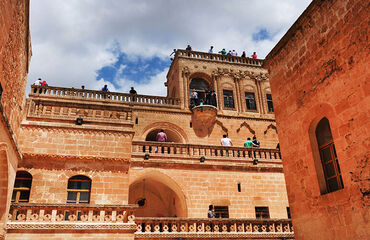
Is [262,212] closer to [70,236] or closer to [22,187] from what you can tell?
[70,236]

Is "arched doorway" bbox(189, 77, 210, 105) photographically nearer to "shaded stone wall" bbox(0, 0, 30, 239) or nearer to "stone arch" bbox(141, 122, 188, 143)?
"stone arch" bbox(141, 122, 188, 143)

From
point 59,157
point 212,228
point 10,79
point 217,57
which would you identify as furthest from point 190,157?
point 217,57

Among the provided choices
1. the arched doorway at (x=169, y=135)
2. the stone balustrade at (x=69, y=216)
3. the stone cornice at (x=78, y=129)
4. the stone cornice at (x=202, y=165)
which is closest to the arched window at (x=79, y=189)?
the stone balustrade at (x=69, y=216)

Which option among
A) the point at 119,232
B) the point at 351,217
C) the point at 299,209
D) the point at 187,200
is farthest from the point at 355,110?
the point at 187,200

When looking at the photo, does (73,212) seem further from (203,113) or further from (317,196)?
(203,113)

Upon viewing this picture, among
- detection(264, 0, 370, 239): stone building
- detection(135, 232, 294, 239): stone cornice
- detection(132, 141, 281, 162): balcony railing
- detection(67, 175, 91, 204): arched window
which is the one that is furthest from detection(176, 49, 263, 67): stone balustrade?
detection(135, 232, 294, 239): stone cornice

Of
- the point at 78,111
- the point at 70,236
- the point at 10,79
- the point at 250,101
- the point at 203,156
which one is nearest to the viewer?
the point at 10,79

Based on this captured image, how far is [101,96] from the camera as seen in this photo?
19.6 m

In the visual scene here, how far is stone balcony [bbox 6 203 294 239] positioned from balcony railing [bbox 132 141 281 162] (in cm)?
350

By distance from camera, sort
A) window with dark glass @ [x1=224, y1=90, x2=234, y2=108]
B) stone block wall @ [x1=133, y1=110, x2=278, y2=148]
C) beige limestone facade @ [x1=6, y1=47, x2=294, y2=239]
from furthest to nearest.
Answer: window with dark glass @ [x1=224, y1=90, x2=234, y2=108], stone block wall @ [x1=133, y1=110, x2=278, y2=148], beige limestone facade @ [x1=6, y1=47, x2=294, y2=239]

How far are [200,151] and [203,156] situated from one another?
430 millimetres

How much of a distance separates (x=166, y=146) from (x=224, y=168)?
2.81m

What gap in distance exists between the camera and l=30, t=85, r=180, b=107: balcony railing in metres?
18.6

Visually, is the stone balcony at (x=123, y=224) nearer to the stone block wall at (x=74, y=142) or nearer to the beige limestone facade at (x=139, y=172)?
the beige limestone facade at (x=139, y=172)
